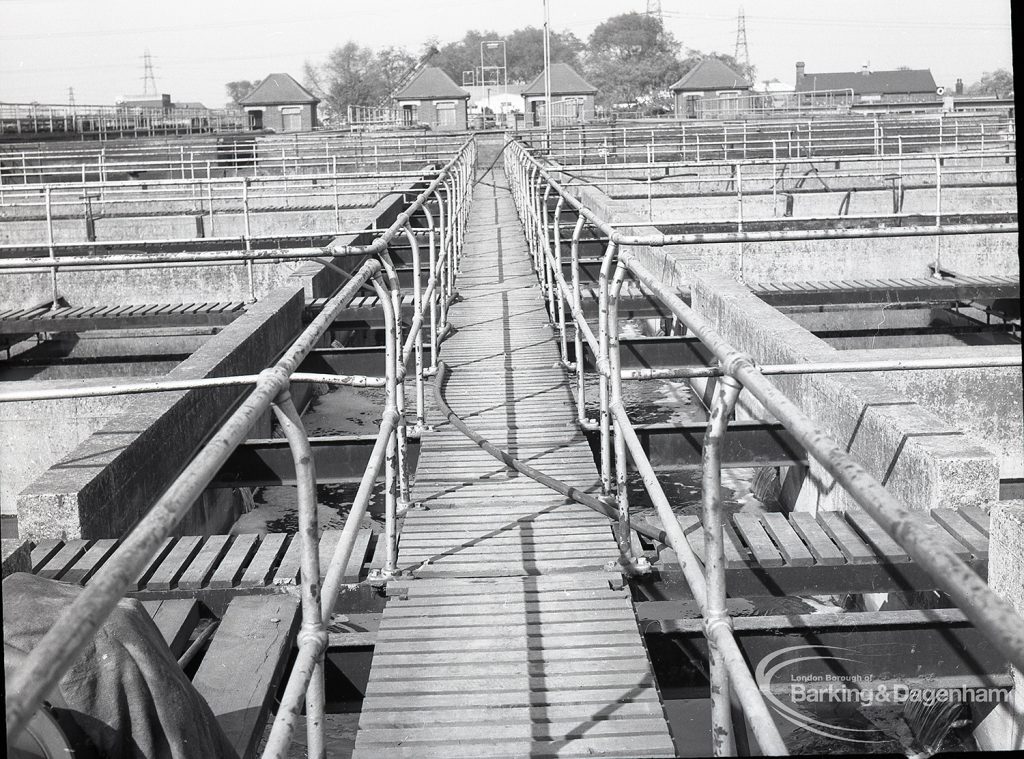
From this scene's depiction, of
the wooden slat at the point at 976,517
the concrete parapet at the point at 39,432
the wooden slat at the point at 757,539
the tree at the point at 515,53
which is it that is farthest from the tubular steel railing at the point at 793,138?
the tree at the point at 515,53

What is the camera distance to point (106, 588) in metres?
1.32

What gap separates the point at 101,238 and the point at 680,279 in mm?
12751

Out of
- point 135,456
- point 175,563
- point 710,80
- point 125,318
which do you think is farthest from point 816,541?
point 710,80

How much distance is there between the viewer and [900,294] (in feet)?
39.2

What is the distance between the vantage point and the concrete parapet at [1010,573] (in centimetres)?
389

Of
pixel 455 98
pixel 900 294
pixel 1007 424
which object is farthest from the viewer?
pixel 455 98

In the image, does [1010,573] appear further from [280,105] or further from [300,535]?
[280,105]

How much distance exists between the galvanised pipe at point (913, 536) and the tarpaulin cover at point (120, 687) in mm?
1545

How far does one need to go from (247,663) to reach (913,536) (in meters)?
2.74

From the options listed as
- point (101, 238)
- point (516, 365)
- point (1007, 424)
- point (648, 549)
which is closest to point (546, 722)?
point (648, 549)

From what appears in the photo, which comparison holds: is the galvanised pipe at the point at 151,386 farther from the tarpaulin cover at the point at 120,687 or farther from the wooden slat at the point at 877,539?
the wooden slat at the point at 877,539

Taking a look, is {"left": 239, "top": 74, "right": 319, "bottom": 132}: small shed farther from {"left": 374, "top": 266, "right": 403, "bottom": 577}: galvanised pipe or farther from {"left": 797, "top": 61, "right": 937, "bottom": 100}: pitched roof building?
{"left": 374, "top": 266, "right": 403, "bottom": 577}: galvanised pipe

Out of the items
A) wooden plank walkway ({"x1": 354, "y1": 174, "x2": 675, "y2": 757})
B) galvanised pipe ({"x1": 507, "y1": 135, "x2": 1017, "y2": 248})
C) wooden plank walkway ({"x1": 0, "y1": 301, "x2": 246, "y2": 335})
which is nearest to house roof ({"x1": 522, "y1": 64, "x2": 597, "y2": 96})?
wooden plank walkway ({"x1": 0, "y1": 301, "x2": 246, "y2": 335})

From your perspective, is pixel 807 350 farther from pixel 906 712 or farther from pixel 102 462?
pixel 102 462
